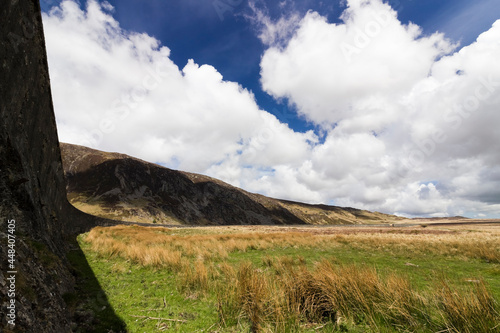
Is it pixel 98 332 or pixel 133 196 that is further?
pixel 133 196

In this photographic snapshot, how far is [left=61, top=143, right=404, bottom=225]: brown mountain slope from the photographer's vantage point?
9306 cm

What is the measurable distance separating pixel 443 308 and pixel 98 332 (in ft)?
27.4

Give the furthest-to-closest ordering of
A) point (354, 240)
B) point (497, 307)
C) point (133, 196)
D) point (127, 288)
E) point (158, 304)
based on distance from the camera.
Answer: point (133, 196) < point (354, 240) < point (127, 288) < point (158, 304) < point (497, 307)

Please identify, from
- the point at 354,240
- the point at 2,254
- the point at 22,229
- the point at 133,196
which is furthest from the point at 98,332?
the point at 133,196

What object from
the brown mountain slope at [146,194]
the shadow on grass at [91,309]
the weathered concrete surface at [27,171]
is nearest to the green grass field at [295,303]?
the shadow on grass at [91,309]

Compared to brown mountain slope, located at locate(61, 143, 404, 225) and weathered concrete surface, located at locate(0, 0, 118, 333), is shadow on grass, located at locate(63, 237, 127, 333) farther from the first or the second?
brown mountain slope, located at locate(61, 143, 404, 225)

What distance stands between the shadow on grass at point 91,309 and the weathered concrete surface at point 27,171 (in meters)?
0.36

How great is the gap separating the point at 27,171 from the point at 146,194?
11365cm

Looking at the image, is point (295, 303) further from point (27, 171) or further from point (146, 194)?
point (146, 194)

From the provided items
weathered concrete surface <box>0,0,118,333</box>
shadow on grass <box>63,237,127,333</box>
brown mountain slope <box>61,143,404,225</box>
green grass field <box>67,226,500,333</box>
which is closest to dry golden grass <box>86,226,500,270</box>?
green grass field <box>67,226,500,333</box>

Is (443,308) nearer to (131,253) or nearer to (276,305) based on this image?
(276,305)

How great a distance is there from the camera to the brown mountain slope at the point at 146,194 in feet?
305

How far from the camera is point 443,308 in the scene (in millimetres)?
5078

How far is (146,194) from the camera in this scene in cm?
11244
